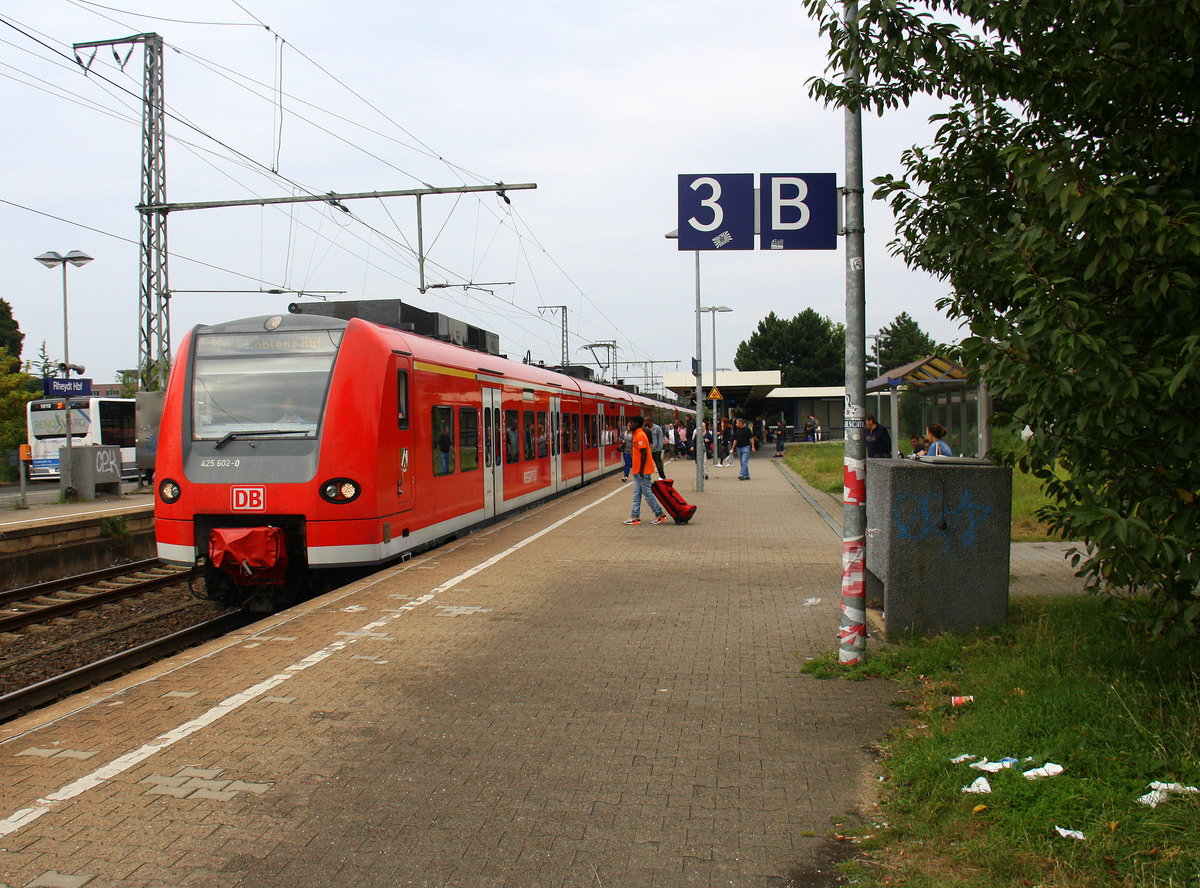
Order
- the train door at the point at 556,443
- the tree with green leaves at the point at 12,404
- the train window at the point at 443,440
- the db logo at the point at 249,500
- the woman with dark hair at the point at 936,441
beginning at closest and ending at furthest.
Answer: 1. the db logo at the point at 249,500
2. the train window at the point at 443,440
3. the woman with dark hair at the point at 936,441
4. the train door at the point at 556,443
5. the tree with green leaves at the point at 12,404

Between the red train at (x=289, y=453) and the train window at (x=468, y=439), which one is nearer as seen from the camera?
the red train at (x=289, y=453)

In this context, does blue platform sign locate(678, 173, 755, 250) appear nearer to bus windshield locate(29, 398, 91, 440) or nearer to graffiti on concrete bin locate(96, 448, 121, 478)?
graffiti on concrete bin locate(96, 448, 121, 478)

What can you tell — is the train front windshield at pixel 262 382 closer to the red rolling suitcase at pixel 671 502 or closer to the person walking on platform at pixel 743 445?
the red rolling suitcase at pixel 671 502

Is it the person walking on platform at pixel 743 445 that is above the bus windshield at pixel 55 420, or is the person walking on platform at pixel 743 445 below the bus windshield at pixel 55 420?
below

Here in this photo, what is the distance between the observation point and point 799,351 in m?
95.2

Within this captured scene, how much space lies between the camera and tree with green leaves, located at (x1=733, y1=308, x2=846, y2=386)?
308 ft

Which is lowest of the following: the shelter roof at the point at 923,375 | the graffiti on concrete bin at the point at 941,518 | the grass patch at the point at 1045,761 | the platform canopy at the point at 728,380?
the grass patch at the point at 1045,761

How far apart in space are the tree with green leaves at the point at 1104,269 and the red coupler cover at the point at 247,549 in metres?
6.24

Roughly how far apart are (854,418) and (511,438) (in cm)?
999

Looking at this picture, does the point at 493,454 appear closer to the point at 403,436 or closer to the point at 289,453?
the point at 403,436

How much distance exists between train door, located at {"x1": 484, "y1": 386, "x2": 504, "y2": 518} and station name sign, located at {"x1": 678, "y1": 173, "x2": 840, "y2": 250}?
6942 mm

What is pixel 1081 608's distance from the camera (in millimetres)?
7312

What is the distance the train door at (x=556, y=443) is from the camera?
20.2 m

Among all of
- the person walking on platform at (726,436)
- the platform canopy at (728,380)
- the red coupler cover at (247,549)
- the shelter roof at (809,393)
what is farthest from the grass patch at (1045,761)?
the shelter roof at (809,393)
